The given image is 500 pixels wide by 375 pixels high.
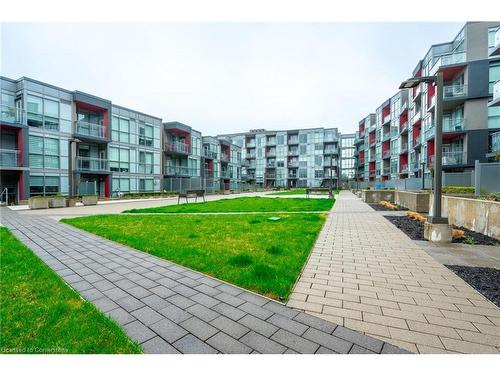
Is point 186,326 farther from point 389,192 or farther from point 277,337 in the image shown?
point 389,192

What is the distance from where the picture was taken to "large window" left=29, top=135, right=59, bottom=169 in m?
23.3

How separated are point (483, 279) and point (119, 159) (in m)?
34.1

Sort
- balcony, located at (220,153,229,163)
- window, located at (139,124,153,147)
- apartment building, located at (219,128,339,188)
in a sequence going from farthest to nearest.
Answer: apartment building, located at (219,128,339,188) < balcony, located at (220,153,229,163) < window, located at (139,124,153,147)

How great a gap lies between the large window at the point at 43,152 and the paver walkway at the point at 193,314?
24373 mm

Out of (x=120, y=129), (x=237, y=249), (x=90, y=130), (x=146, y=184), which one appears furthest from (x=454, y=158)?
(x=90, y=130)

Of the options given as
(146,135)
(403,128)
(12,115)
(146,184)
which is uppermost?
(403,128)

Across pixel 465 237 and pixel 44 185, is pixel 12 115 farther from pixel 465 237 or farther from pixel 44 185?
pixel 465 237

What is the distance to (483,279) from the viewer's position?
4.09 m

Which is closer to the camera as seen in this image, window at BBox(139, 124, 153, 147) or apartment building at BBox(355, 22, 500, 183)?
apartment building at BBox(355, 22, 500, 183)

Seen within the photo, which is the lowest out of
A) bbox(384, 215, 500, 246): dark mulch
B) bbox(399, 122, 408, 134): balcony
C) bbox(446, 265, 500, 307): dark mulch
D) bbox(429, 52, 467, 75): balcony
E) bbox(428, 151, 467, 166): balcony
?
bbox(384, 215, 500, 246): dark mulch

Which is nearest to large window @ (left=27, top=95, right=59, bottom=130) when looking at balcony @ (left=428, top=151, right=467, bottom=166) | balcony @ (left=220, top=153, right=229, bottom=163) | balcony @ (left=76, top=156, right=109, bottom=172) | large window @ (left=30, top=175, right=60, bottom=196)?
balcony @ (left=76, top=156, right=109, bottom=172)

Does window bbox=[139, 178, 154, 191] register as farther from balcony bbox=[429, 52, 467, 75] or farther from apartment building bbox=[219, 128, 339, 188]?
apartment building bbox=[219, 128, 339, 188]

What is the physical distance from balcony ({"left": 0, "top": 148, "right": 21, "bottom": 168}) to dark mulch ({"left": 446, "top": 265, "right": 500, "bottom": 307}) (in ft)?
95.1

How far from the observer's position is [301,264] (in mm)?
4715
